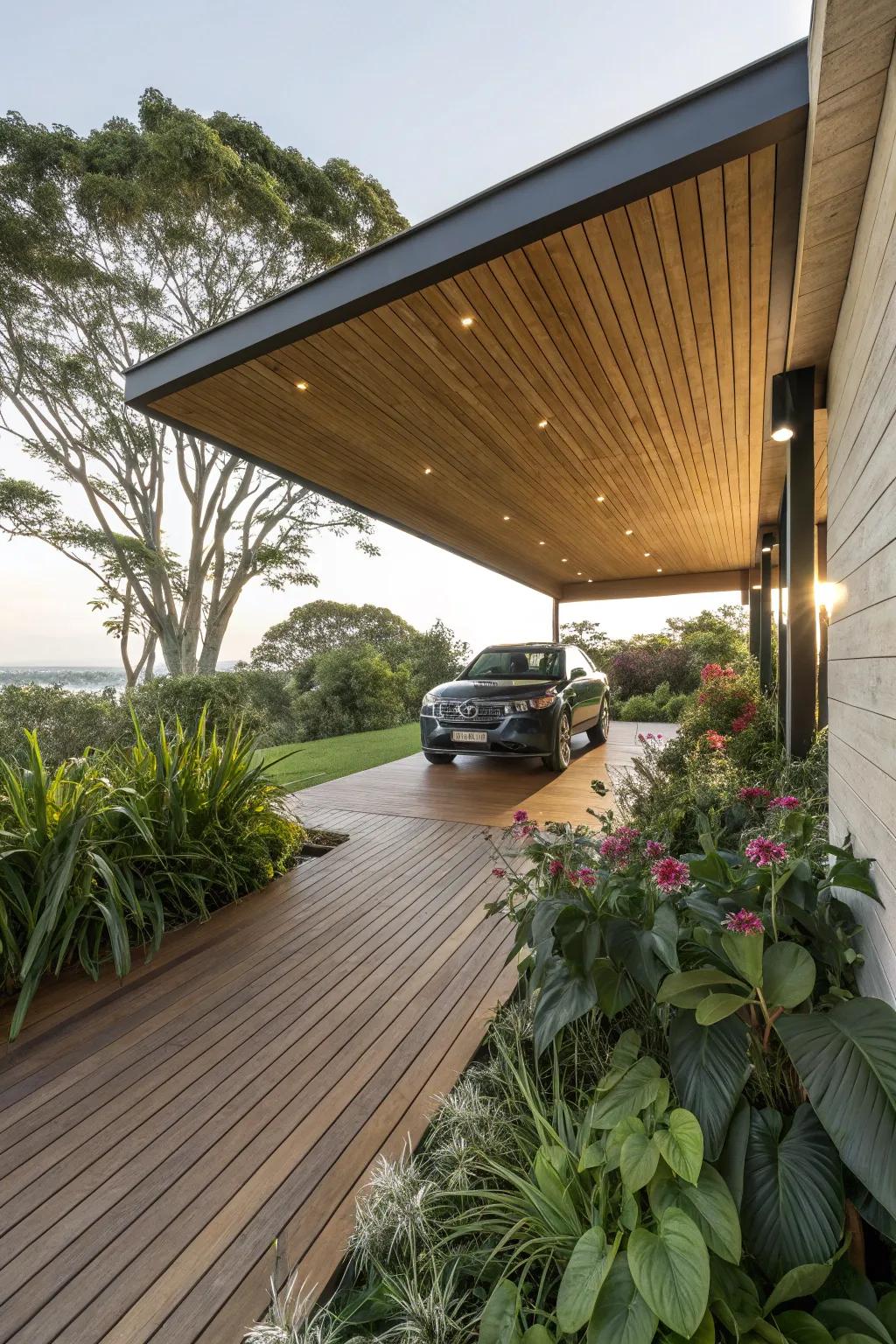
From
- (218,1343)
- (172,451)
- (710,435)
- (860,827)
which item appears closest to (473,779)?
(710,435)

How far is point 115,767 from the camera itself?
312 cm

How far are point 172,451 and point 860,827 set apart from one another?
11491 mm

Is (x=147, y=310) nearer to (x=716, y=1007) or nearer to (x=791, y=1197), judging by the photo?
(x=716, y=1007)

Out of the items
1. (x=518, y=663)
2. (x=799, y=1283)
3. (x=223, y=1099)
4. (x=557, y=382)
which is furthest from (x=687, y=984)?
(x=518, y=663)

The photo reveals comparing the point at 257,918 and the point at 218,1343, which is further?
the point at 257,918

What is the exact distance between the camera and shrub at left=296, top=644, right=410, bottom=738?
11.9 metres

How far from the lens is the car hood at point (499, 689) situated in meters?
5.83

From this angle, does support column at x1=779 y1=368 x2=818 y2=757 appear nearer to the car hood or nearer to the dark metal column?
the dark metal column

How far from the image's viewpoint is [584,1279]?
0.96 m

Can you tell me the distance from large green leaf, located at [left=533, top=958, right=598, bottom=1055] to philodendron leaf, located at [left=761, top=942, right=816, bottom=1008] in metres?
0.37

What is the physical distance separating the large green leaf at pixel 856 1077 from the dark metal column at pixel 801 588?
8.87ft

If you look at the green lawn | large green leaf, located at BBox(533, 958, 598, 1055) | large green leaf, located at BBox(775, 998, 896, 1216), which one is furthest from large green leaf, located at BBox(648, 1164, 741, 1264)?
the green lawn

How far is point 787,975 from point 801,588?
2801 mm

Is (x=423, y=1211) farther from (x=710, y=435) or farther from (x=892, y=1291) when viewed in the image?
(x=710, y=435)
